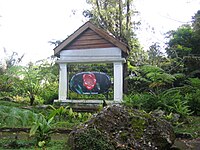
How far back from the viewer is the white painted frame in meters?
8.80

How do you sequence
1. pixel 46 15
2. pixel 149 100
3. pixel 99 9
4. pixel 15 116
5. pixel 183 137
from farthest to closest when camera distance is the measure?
pixel 46 15 < pixel 99 9 < pixel 149 100 < pixel 183 137 < pixel 15 116

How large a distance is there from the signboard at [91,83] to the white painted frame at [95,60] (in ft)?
1.19

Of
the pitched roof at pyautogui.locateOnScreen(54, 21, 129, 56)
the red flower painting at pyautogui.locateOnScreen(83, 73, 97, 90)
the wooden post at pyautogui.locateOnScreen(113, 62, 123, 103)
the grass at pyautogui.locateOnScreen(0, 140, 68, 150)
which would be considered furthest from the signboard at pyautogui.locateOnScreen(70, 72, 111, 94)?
the grass at pyautogui.locateOnScreen(0, 140, 68, 150)

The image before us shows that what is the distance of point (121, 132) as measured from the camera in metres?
3.63

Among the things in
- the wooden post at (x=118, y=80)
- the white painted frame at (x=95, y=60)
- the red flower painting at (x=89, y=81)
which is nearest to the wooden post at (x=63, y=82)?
the white painted frame at (x=95, y=60)

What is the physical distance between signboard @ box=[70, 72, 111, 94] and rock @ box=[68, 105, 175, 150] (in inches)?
193

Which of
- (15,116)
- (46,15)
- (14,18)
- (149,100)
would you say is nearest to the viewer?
(15,116)

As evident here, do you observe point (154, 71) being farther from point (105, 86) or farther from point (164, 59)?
point (164, 59)

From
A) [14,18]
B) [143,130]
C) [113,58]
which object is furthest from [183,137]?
[14,18]

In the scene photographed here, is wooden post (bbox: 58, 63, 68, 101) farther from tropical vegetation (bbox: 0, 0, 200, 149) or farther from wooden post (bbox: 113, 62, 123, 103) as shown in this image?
wooden post (bbox: 113, 62, 123, 103)

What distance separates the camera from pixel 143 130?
12.3 feet

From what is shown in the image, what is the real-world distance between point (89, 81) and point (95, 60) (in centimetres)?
76

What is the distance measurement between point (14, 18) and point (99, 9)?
14.7 feet

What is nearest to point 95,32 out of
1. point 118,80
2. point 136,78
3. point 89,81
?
point 89,81
